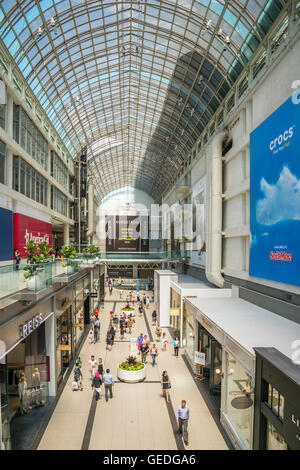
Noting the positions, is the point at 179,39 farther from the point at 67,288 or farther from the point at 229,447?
the point at 229,447

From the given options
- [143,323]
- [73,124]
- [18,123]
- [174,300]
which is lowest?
[143,323]

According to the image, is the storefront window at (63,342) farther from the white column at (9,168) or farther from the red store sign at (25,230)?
the white column at (9,168)

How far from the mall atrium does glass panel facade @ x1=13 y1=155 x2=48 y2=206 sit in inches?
5.2

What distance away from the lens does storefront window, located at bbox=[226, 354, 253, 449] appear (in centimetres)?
974

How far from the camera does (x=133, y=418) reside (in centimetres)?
1276

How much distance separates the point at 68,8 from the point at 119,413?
934 inches

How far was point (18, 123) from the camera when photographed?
67.8 feet

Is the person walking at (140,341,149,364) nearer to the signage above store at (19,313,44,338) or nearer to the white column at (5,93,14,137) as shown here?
the signage above store at (19,313,44,338)

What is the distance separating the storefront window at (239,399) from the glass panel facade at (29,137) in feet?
56.8

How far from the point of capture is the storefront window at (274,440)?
292 inches

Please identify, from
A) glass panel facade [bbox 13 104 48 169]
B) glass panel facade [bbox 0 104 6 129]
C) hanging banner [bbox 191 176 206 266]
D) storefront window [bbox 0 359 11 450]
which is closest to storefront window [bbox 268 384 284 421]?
storefront window [bbox 0 359 11 450]

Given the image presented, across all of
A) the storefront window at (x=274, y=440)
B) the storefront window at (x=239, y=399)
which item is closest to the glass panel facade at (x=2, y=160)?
the storefront window at (x=239, y=399)

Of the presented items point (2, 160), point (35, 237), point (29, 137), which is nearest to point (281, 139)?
point (2, 160)

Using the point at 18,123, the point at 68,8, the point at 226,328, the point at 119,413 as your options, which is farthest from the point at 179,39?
the point at 119,413
